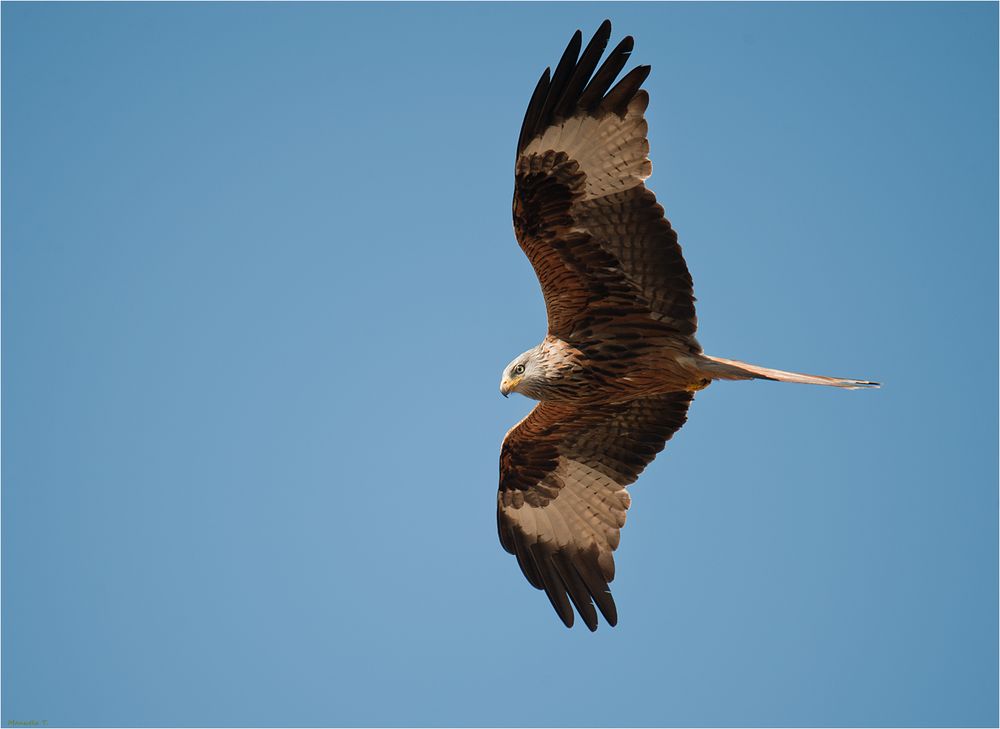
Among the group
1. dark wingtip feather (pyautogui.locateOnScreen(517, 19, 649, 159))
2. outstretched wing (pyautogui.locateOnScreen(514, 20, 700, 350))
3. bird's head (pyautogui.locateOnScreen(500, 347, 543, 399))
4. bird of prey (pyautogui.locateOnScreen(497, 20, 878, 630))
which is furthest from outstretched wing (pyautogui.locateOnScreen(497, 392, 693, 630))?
dark wingtip feather (pyautogui.locateOnScreen(517, 19, 649, 159))

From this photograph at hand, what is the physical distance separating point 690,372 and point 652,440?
4.13 feet

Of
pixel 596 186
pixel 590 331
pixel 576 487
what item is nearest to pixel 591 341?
pixel 590 331

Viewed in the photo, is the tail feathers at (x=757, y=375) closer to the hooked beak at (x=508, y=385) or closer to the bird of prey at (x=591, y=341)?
the bird of prey at (x=591, y=341)

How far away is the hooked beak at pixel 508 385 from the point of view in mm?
8492

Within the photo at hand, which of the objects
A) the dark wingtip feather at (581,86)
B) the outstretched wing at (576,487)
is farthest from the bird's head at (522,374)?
the dark wingtip feather at (581,86)

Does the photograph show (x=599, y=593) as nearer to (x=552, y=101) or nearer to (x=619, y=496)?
(x=619, y=496)

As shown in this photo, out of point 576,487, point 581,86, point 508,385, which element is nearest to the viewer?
point 581,86

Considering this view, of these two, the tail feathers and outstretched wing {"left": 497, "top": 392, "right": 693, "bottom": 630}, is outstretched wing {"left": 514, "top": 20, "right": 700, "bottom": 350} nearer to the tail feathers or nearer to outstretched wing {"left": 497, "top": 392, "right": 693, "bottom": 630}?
the tail feathers

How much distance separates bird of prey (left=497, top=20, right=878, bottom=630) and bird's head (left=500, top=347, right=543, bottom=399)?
1 centimetres

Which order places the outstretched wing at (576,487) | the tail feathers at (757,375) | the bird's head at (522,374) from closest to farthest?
the tail feathers at (757,375) → the bird's head at (522,374) → the outstretched wing at (576,487)

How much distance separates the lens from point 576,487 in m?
9.70

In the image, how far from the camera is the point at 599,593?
369 inches

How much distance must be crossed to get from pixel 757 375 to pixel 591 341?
1290 millimetres

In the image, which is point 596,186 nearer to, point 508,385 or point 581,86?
point 581,86
